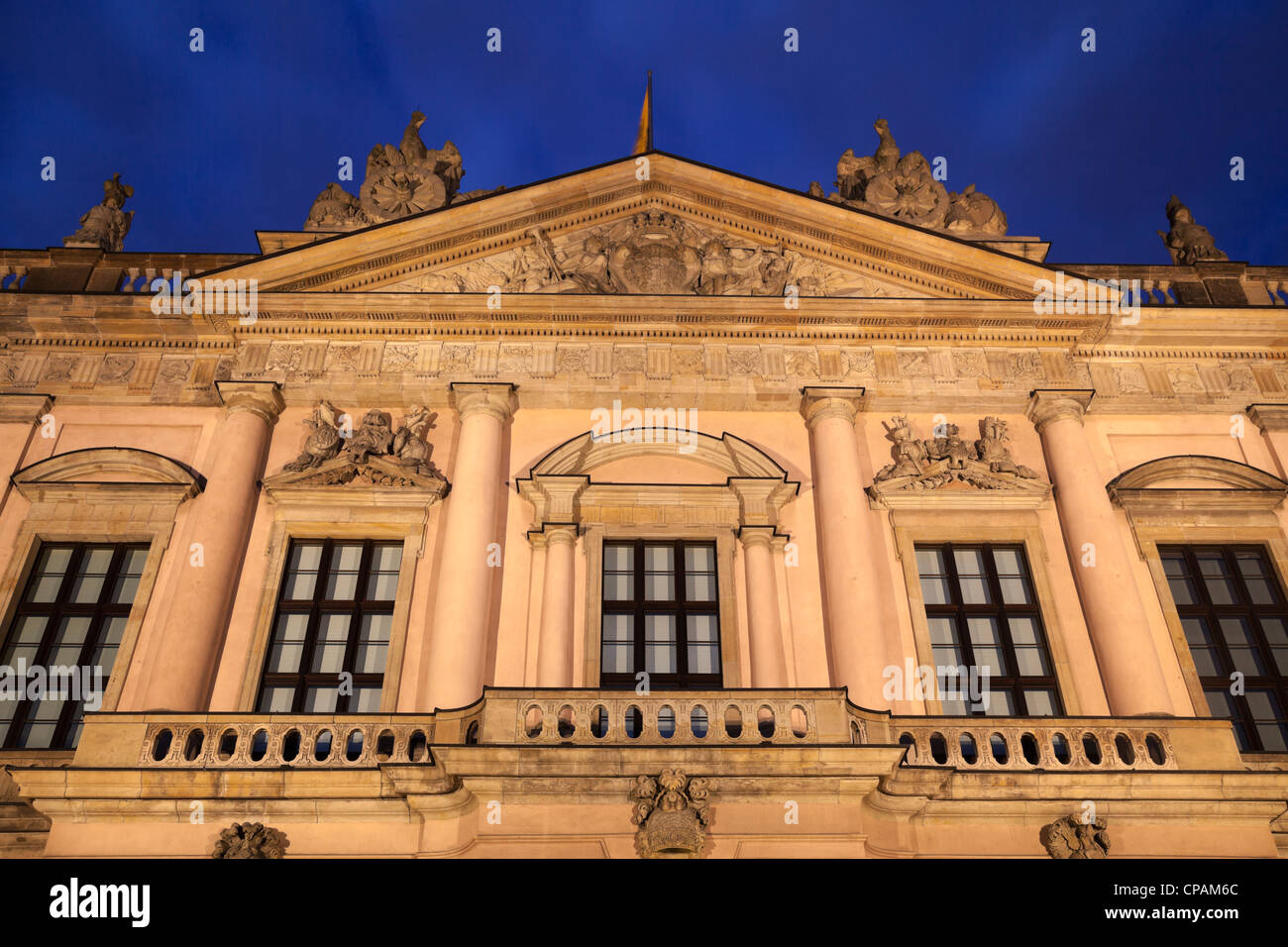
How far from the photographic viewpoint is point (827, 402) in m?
15.8

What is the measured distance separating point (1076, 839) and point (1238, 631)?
458 cm

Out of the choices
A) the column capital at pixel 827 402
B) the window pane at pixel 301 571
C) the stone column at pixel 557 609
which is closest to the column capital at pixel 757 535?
the column capital at pixel 827 402

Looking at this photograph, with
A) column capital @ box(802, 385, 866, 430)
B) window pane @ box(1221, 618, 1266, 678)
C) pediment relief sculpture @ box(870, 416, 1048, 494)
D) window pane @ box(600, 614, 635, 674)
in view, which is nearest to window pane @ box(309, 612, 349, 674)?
window pane @ box(600, 614, 635, 674)

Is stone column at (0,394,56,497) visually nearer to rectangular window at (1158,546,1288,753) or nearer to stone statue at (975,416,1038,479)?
stone statue at (975,416,1038,479)

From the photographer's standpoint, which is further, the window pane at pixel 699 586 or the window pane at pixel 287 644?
the window pane at pixel 699 586

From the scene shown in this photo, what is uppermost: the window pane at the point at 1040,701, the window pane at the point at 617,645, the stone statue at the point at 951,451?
the stone statue at the point at 951,451

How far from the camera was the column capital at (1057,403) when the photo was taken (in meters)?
15.8

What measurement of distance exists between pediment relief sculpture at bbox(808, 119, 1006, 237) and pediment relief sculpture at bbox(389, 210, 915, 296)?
4.99ft

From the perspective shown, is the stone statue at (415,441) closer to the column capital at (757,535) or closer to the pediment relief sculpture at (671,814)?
the column capital at (757,535)

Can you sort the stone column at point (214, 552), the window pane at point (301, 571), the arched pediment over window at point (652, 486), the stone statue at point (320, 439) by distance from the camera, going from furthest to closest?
the stone statue at point (320, 439) → the arched pediment over window at point (652, 486) → the window pane at point (301, 571) → the stone column at point (214, 552)

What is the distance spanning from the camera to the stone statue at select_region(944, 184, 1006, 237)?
18359 mm

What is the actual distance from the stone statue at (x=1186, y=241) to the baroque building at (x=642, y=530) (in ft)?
0.30
